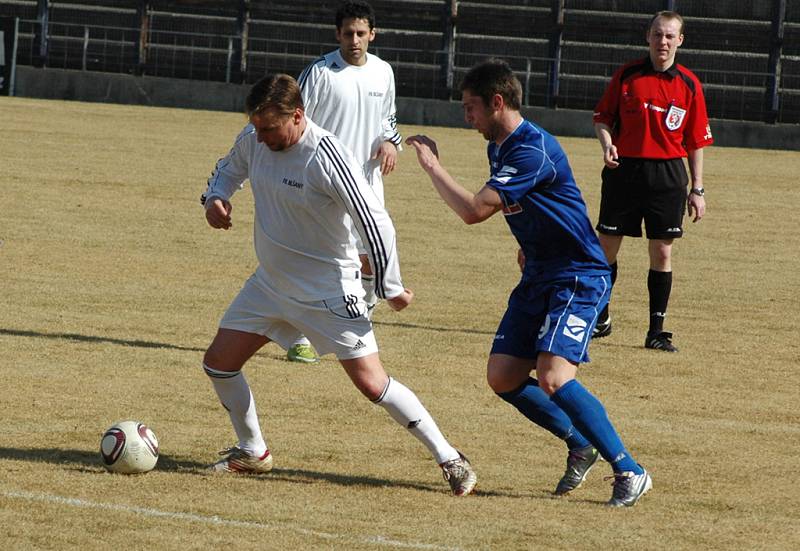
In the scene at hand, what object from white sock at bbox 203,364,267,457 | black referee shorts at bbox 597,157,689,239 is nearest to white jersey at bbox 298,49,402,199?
black referee shorts at bbox 597,157,689,239

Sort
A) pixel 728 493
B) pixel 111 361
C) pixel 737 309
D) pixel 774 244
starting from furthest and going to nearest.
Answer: pixel 774 244 → pixel 737 309 → pixel 111 361 → pixel 728 493

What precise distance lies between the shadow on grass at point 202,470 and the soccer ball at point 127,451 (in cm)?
12

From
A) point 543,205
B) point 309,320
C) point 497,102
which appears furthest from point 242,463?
point 497,102

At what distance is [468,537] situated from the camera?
18.1 ft

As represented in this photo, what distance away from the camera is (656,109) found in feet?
32.9

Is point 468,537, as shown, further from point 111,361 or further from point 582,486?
point 111,361

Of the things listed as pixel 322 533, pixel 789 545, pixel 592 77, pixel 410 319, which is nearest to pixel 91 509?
pixel 322 533

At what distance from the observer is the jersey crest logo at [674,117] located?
33.0ft

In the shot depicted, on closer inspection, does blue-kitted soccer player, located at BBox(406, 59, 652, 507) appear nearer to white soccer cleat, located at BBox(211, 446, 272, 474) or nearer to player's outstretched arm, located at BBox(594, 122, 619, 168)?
white soccer cleat, located at BBox(211, 446, 272, 474)

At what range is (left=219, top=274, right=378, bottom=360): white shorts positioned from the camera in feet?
20.4

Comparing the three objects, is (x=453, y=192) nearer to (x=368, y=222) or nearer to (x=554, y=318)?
(x=368, y=222)

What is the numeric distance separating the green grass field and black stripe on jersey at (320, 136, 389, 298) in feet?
3.26

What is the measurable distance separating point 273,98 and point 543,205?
1.26 meters

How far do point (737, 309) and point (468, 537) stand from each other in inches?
273
